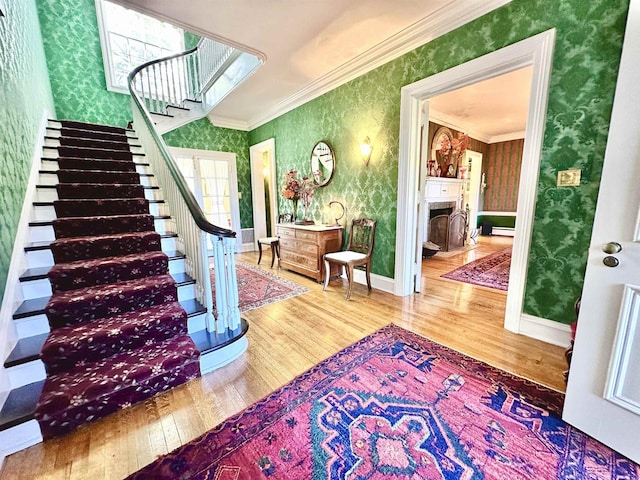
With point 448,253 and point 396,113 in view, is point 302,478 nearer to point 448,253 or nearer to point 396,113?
point 396,113

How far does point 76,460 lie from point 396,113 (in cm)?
365

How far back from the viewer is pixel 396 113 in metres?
3.00

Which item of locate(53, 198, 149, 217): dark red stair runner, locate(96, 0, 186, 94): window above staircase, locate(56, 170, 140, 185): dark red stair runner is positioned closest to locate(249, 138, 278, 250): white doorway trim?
locate(96, 0, 186, 94): window above staircase

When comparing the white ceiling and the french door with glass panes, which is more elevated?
the white ceiling

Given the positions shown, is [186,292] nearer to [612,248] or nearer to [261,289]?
[261,289]

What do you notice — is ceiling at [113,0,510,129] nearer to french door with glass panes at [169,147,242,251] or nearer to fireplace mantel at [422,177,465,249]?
french door with glass panes at [169,147,242,251]

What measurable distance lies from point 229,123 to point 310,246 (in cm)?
352

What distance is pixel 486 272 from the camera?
13.3ft

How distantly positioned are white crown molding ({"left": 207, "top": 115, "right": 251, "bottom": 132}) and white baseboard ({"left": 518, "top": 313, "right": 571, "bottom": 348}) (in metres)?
5.74

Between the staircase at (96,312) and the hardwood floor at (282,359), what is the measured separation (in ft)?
0.40

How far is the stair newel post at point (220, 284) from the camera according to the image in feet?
6.21

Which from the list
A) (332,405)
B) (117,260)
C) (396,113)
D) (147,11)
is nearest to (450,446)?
(332,405)

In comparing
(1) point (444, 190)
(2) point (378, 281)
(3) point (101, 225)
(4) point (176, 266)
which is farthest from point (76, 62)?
(1) point (444, 190)

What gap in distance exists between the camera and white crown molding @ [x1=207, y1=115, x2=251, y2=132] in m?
5.27
